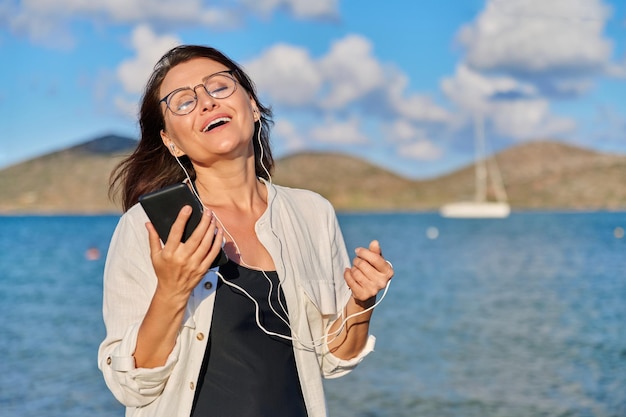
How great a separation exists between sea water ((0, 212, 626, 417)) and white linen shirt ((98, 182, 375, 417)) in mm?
7850

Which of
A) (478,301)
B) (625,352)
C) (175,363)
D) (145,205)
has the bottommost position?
(175,363)

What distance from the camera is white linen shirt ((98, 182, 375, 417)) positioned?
7.04 ft

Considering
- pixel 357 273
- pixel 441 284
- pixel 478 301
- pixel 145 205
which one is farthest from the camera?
pixel 441 284

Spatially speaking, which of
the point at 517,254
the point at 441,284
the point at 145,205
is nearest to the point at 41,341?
the point at 441,284

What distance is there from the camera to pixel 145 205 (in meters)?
1.98

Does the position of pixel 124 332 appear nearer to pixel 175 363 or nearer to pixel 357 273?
pixel 175 363

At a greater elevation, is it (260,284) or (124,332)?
(260,284)

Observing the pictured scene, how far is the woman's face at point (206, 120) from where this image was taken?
7.94ft

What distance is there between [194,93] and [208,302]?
64 centimetres

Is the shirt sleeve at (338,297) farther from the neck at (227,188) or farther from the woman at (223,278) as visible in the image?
the neck at (227,188)

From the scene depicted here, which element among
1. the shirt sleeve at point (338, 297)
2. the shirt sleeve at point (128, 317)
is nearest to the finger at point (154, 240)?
the shirt sleeve at point (128, 317)

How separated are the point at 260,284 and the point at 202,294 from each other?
0.63 ft

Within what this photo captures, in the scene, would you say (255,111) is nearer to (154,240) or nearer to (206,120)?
(206,120)

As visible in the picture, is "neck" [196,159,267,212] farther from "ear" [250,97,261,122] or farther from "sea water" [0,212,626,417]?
"sea water" [0,212,626,417]
